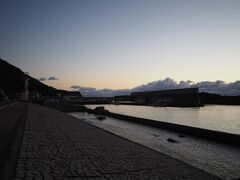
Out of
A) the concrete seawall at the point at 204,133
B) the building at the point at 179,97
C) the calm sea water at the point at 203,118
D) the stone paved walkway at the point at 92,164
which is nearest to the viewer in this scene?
the stone paved walkway at the point at 92,164

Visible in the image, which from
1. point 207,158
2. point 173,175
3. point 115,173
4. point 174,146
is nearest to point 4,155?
point 115,173

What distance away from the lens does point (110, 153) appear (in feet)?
34.5

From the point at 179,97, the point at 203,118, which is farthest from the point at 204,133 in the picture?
the point at 179,97

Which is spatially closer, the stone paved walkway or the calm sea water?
the stone paved walkway

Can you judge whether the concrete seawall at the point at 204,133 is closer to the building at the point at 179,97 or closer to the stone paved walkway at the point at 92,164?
the stone paved walkway at the point at 92,164

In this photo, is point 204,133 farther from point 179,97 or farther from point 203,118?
point 179,97

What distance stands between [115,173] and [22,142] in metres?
5.13

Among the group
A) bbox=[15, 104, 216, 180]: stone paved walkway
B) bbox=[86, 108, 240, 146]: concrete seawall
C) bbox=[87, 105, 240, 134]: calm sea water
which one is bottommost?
bbox=[87, 105, 240, 134]: calm sea water

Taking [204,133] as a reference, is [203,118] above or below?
below

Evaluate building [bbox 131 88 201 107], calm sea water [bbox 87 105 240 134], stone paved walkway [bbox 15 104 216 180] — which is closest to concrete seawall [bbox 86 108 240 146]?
calm sea water [bbox 87 105 240 134]

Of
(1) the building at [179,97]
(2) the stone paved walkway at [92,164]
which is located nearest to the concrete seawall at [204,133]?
(2) the stone paved walkway at [92,164]

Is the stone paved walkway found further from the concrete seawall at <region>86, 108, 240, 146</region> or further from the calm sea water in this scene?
the calm sea water

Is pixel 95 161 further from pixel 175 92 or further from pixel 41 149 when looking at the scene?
pixel 175 92

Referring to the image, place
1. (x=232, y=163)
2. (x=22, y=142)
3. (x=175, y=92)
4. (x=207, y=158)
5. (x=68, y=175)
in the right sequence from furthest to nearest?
(x=175, y=92) → (x=207, y=158) → (x=232, y=163) → (x=22, y=142) → (x=68, y=175)
